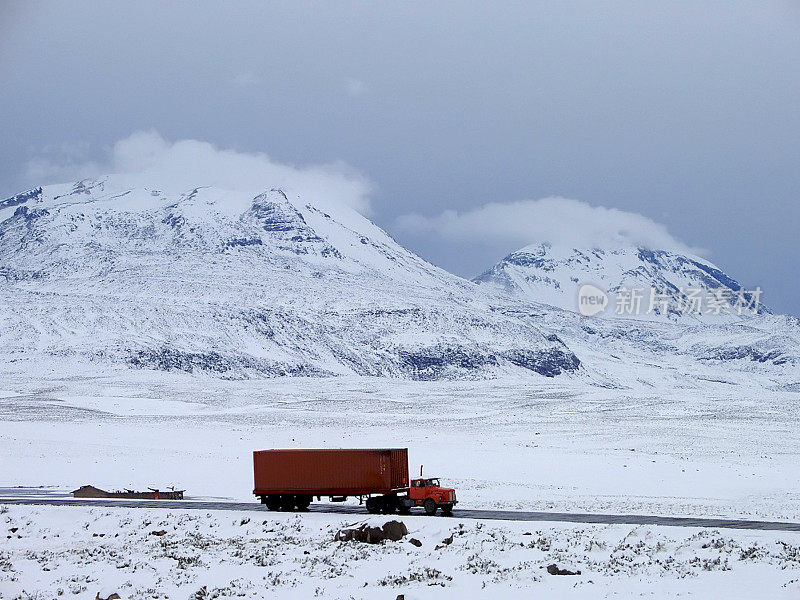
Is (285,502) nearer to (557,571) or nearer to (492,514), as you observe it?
(492,514)

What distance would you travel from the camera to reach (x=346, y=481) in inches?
1362

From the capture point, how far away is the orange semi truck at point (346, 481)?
111 ft

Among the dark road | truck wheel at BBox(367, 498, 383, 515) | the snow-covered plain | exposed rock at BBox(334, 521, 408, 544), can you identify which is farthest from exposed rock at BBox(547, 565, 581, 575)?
truck wheel at BBox(367, 498, 383, 515)

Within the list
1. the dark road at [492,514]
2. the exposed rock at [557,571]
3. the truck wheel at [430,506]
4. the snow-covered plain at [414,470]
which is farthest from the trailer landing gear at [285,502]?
the exposed rock at [557,571]

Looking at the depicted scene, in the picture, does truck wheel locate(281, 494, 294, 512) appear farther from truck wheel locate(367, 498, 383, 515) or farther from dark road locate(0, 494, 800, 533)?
truck wheel locate(367, 498, 383, 515)

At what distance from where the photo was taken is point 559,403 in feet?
377

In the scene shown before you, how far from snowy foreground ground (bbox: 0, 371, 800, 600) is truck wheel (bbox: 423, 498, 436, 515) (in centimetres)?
168

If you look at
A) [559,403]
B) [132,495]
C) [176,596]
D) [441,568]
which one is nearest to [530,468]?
[132,495]

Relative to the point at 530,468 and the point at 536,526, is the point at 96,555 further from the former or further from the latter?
the point at 530,468

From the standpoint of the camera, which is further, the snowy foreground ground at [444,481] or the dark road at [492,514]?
the dark road at [492,514]

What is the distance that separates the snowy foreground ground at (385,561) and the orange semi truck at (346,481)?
2.20 m

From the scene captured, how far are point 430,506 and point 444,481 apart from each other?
15.2m

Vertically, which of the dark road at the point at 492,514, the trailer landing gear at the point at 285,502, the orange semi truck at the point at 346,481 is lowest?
the dark road at the point at 492,514

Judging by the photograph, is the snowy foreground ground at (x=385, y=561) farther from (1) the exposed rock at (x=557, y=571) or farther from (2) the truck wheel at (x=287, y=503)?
(2) the truck wheel at (x=287, y=503)
